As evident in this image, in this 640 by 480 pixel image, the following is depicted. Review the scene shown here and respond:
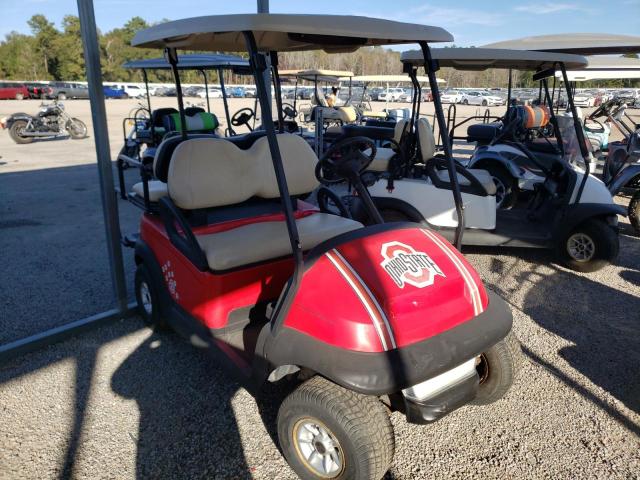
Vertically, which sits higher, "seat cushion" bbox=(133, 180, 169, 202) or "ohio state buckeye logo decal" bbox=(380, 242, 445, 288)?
"seat cushion" bbox=(133, 180, 169, 202)

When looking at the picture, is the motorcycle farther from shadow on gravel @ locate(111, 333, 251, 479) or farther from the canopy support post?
the canopy support post

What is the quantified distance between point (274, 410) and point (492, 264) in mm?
2683

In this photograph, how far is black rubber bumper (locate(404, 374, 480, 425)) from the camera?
1736 mm

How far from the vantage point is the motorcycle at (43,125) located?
11477 millimetres

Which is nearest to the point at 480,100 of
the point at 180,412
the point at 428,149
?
the point at 428,149

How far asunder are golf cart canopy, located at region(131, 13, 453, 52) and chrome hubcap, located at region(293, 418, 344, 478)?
1412mm

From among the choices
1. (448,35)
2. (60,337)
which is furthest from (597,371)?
(60,337)

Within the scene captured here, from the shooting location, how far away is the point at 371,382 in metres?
1.54

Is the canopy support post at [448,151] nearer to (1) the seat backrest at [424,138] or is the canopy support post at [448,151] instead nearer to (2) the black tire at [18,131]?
(1) the seat backrest at [424,138]

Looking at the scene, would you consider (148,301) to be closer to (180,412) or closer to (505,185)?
(180,412)

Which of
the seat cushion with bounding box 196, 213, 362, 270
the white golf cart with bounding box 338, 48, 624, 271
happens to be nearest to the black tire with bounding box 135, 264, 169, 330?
the seat cushion with bounding box 196, 213, 362, 270

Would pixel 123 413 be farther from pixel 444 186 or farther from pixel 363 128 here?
pixel 363 128

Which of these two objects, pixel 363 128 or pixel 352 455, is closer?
pixel 352 455

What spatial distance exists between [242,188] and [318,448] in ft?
5.14
